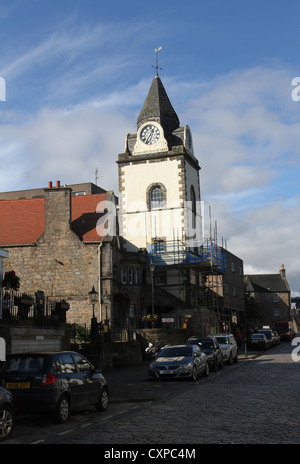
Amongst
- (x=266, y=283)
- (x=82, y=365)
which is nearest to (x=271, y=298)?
(x=266, y=283)

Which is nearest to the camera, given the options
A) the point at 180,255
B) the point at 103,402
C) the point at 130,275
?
the point at 103,402

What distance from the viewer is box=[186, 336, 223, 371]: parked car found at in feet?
85.6

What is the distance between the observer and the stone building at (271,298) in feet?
280

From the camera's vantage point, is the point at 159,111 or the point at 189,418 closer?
the point at 189,418

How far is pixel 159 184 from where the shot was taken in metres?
51.2

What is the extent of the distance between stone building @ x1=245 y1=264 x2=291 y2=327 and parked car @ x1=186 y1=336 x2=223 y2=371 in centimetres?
5621

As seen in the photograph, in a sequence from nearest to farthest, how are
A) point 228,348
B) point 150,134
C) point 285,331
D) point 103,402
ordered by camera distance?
point 103,402, point 228,348, point 150,134, point 285,331

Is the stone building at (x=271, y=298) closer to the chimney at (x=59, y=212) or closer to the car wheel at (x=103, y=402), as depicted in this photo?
the chimney at (x=59, y=212)

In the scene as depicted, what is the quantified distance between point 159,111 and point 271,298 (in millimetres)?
43802

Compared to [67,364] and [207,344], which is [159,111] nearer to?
[207,344]

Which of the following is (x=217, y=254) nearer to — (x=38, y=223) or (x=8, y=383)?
(x=38, y=223)

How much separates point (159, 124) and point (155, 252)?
39.3 feet
